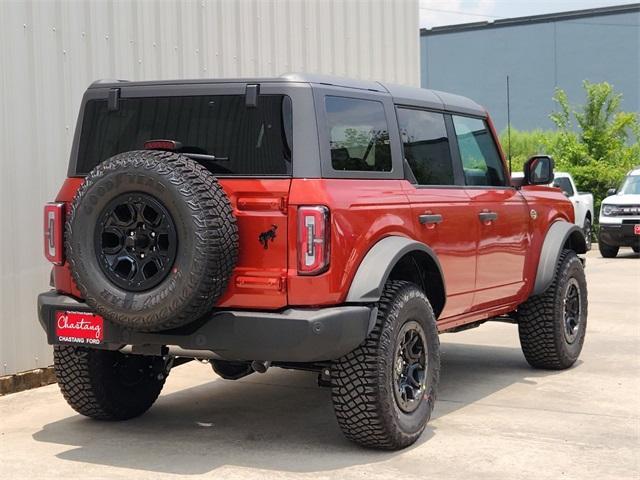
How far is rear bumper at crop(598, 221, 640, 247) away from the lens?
19.8 meters

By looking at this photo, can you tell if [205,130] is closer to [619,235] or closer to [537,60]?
[619,235]

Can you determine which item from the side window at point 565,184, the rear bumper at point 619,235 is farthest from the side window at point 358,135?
the side window at point 565,184

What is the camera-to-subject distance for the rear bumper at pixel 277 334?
17.5 feet

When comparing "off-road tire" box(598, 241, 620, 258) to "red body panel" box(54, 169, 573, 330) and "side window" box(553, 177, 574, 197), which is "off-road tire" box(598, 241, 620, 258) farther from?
"red body panel" box(54, 169, 573, 330)

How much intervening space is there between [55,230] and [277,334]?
59.2 inches

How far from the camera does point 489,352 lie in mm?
9312

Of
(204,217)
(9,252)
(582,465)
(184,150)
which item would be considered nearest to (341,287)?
(204,217)

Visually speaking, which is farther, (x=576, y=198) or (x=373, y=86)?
(x=576, y=198)

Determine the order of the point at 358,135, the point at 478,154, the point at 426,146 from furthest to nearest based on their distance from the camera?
1. the point at 478,154
2. the point at 426,146
3. the point at 358,135

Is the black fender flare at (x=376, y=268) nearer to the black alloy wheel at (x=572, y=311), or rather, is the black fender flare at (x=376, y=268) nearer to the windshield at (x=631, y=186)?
the black alloy wheel at (x=572, y=311)

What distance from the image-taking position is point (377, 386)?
220 inches

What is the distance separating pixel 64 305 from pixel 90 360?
56 centimetres

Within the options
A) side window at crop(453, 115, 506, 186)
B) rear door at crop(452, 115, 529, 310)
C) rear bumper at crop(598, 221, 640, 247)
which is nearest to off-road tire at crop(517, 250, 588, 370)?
rear door at crop(452, 115, 529, 310)

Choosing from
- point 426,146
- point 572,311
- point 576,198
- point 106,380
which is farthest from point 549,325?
point 576,198
